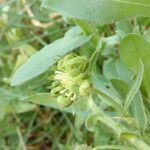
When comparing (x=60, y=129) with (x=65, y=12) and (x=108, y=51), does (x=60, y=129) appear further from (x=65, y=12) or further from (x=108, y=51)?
(x=65, y=12)

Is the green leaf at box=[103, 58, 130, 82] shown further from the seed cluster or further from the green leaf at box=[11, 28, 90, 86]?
the seed cluster

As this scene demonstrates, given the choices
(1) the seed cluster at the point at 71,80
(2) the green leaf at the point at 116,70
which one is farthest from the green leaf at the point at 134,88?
(2) the green leaf at the point at 116,70

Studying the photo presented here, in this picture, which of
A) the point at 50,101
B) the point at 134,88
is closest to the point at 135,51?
the point at 134,88

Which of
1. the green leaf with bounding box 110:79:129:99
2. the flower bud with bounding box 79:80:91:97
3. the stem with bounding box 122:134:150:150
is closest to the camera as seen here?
the flower bud with bounding box 79:80:91:97

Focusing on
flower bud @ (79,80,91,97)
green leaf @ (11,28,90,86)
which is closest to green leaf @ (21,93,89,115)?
green leaf @ (11,28,90,86)

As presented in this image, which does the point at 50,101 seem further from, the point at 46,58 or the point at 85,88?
the point at 85,88

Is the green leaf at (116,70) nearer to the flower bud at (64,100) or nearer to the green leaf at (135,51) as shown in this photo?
the green leaf at (135,51)

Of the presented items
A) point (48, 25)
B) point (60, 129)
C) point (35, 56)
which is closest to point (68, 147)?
point (60, 129)
